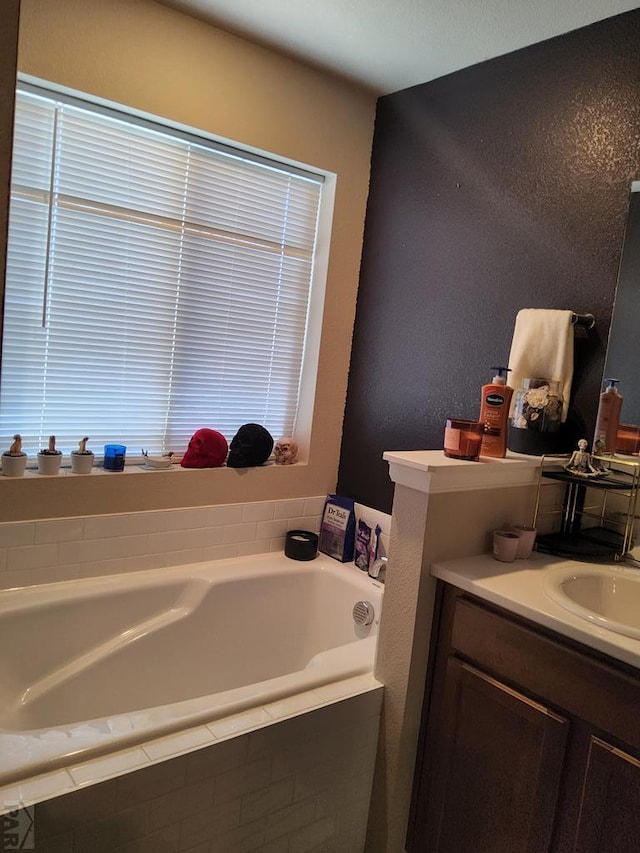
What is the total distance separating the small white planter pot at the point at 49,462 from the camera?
6.95 feet

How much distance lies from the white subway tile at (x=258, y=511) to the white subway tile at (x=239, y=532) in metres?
0.03

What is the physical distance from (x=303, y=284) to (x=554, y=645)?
1.91m

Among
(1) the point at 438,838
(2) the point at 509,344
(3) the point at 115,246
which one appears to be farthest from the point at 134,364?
(1) the point at 438,838

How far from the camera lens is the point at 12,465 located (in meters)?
2.06

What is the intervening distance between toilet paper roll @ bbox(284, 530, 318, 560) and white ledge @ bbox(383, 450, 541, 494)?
99 cm

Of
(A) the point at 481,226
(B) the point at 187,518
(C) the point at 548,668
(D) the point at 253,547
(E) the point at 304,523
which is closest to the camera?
(C) the point at 548,668

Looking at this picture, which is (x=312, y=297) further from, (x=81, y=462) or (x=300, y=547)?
(x=81, y=462)

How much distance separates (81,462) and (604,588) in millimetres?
1755

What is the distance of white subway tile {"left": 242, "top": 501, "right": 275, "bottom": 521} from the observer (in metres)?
2.59

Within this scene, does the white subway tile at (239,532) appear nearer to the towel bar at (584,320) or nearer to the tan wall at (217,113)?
the tan wall at (217,113)

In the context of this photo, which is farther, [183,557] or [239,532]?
[239,532]

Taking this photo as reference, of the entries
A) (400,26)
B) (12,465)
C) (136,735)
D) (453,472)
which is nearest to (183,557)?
(12,465)

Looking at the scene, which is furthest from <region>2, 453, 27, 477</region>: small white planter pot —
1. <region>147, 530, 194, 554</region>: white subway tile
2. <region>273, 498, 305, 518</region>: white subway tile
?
<region>273, 498, 305, 518</region>: white subway tile

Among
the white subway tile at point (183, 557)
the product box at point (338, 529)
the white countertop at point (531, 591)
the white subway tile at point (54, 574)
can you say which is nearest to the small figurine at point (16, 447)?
the white subway tile at point (54, 574)
